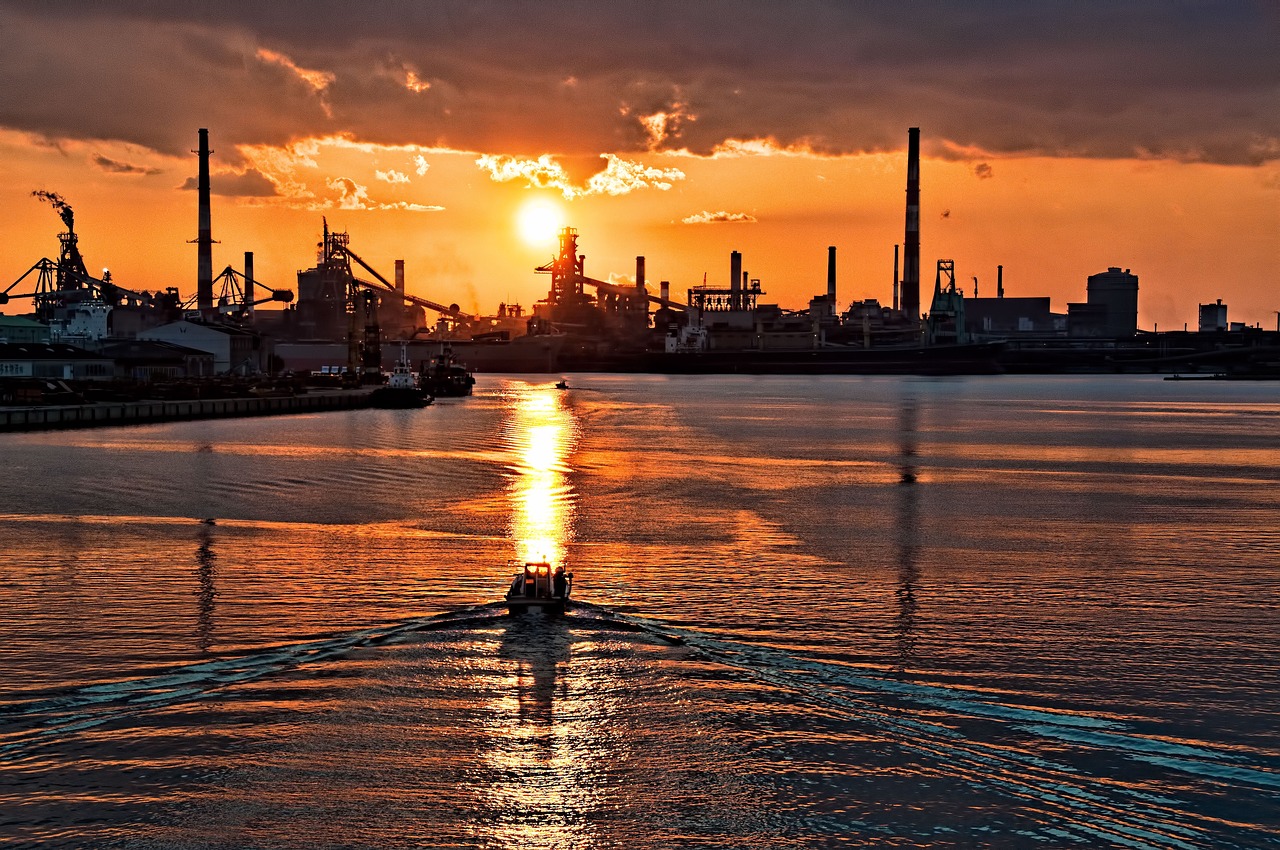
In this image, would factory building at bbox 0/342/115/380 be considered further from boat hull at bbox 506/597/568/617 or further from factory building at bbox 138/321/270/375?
boat hull at bbox 506/597/568/617

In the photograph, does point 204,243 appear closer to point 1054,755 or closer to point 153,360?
point 153,360

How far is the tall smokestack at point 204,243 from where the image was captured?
18388 cm

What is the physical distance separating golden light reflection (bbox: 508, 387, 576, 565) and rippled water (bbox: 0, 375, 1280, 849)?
37cm

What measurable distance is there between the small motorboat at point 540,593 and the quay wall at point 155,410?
6605cm

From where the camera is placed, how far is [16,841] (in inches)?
504

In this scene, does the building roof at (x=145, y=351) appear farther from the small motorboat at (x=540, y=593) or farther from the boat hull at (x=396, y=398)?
the small motorboat at (x=540, y=593)

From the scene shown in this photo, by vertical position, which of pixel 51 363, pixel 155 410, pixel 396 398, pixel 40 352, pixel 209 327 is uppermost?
pixel 209 327

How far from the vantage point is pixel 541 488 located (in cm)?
5047

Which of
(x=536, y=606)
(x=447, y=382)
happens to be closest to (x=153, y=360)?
(x=447, y=382)

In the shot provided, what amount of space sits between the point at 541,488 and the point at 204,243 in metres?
157

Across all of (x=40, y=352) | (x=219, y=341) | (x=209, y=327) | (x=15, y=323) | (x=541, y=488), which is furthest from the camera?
(x=219, y=341)

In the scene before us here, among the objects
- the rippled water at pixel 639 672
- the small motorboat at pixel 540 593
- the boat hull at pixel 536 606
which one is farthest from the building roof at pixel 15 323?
the boat hull at pixel 536 606

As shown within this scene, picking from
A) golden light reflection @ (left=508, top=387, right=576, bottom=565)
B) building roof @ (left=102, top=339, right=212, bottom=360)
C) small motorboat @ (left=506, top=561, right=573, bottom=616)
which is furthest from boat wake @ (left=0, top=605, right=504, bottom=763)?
building roof @ (left=102, top=339, right=212, bottom=360)

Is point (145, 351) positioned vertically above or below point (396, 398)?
above
